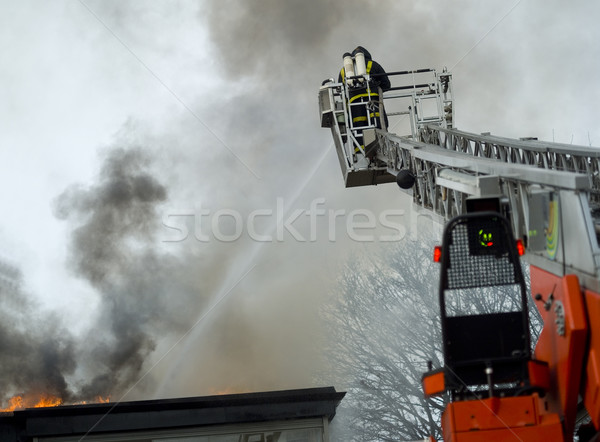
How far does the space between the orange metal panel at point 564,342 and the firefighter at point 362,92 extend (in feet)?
22.6

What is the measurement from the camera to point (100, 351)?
60.2 feet

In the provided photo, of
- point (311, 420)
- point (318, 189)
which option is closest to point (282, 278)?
point (318, 189)

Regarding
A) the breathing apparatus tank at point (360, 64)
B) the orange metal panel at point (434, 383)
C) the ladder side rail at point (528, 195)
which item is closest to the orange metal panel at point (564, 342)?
the ladder side rail at point (528, 195)

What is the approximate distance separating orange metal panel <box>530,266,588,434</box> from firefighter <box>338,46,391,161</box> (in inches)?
271

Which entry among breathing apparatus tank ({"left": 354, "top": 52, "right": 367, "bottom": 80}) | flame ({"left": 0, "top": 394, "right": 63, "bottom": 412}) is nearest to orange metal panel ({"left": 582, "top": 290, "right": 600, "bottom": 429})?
breathing apparatus tank ({"left": 354, "top": 52, "right": 367, "bottom": 80})

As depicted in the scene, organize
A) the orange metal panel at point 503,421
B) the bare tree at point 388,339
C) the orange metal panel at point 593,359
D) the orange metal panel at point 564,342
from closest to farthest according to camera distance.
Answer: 1. the orange metal panel at point 593,359
2. the orange metal panel at point 564,342
3. the orange metal panel at point 503,421
4. the bare tree at point 388,339

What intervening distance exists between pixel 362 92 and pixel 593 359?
8.21m

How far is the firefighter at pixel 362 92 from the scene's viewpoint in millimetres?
12328

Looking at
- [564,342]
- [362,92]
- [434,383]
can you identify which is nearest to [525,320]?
[564,342]

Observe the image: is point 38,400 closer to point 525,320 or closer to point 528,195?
point 528,195

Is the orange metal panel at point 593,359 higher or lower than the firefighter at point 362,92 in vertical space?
lower

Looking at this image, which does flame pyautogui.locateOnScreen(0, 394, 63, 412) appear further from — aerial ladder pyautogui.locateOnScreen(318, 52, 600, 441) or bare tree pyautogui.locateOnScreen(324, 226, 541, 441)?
aerial ladder pyautogui.locateOnScreen(318, 52, 600, 441)

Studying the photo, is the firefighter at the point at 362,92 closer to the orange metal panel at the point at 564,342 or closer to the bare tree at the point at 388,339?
the orange metal panel at the point at 564,342

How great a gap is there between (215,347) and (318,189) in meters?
6.03
